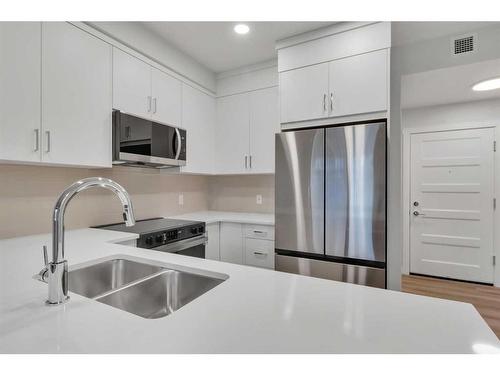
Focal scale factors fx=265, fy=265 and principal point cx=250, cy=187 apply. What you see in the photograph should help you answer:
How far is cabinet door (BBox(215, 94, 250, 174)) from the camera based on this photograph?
121 inches

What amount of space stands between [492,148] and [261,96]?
2.80 metres

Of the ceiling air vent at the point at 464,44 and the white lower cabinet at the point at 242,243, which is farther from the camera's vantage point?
the white lower cabinet at the point at 242,243

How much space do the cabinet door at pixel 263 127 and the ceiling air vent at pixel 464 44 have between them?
62.4 inches

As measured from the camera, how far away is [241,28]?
2.26 metres

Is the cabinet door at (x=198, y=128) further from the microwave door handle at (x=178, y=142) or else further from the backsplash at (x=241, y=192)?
the backsplash at (x=241, y=192)

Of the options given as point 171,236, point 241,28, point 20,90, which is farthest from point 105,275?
point 241,28

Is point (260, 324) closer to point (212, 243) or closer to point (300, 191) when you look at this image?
point (300, 191)

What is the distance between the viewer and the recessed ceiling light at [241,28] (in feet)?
7.27

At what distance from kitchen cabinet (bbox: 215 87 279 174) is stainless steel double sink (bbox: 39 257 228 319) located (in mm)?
1930

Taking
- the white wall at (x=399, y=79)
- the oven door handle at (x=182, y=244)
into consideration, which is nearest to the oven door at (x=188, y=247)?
the oven door handle at (x=182, y=244)

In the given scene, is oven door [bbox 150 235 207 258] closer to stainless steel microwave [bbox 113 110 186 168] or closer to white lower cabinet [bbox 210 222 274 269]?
white lower cabinet [bbox 210 222 274 269]

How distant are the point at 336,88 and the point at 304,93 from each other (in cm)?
27

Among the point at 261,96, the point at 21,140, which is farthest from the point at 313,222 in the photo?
the point at 21,140

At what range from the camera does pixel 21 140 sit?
5.07 feet
